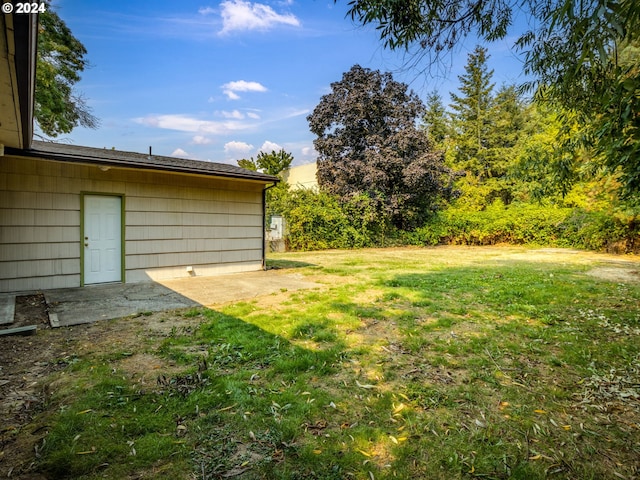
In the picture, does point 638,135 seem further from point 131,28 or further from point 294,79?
point 131,28

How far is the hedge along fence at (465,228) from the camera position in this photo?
12172 mm

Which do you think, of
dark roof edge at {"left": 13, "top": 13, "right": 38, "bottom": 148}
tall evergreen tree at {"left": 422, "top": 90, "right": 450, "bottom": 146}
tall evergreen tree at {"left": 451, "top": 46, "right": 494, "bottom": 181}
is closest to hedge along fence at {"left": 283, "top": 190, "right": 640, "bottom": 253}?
tall evergreen tree at {"left": 451, "top": 46, "right": 494, "bottom": 181}

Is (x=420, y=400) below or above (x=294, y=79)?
below

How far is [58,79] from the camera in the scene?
11.0 m

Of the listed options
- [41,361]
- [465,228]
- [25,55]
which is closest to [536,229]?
[465,228]

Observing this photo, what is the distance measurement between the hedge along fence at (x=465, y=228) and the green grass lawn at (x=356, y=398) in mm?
9442

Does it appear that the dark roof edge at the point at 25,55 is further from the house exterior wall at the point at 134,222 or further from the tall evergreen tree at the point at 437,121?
the tall evergreen tree at the point at 437,121

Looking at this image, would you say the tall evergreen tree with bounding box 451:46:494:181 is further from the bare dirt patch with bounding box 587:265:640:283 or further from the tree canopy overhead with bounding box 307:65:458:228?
the bare dirt patch with bounding box 587:265:640:283

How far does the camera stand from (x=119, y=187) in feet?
21.5

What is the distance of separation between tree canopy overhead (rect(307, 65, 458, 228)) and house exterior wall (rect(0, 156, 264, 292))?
289 inches

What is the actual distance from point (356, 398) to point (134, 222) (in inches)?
239

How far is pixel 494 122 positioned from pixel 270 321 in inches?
924

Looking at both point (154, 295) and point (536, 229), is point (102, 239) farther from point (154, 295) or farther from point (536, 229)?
point (536, 229)

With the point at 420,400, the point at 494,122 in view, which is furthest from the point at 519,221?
the point at 420,400
